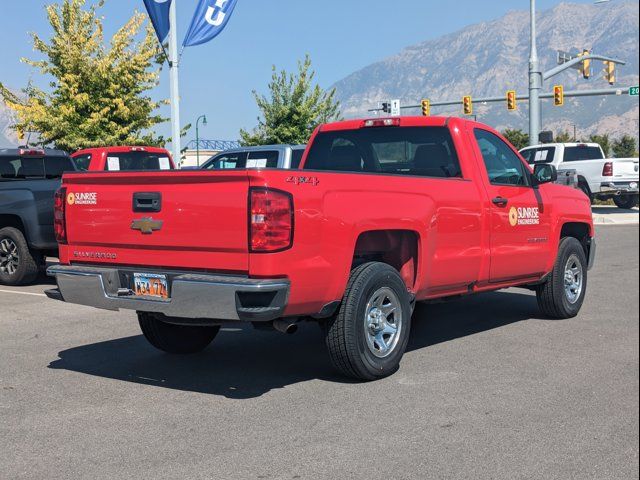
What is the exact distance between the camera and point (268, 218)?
4.77 metres

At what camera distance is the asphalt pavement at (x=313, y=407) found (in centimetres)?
391

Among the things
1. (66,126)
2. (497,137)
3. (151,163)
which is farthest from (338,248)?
(66,126)

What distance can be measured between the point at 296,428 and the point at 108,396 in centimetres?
154

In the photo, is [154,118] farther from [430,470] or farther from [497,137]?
[430,470]

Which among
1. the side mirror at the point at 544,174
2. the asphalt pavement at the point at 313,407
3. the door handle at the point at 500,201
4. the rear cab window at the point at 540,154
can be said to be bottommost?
the asphalt pavement at the point at 313,407

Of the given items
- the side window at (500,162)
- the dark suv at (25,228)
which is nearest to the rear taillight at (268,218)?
the side window at (500,162)

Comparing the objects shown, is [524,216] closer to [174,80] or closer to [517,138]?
[174,80]

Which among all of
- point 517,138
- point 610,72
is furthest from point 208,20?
point 517,138

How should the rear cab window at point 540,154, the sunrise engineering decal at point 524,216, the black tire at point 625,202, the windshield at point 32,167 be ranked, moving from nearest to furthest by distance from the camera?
the sunrise engineering decal at point 524,216
the windshield at point 32,167
the rear cab window at point 540,154
the black tire at point 625,202

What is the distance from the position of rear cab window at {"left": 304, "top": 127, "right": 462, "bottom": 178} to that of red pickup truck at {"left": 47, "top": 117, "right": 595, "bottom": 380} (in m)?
0.01

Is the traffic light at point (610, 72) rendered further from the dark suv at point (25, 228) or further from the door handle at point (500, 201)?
the door handle at point (500, 201)

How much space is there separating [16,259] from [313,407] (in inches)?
301

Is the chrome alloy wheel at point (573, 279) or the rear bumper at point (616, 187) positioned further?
the rear bumper at point (616, 187)

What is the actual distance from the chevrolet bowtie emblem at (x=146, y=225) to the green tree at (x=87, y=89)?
756 inches
